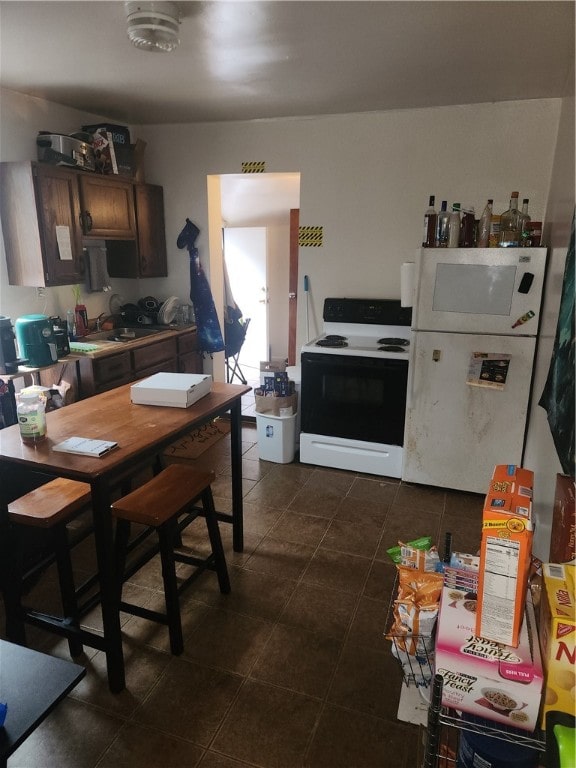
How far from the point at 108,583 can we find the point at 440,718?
3.86 feet

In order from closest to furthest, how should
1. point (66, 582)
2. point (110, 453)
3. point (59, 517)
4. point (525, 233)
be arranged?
point (110, 453) < point (59, 517) < point (66, 582) < point (525, 233)

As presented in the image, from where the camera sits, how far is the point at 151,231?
13.6ft

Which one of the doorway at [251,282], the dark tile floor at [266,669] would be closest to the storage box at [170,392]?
the dark tile floor at [266,669]

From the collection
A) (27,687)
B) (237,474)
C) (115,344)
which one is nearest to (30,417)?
(27,687)

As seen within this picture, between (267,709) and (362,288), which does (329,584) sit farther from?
(362,288)

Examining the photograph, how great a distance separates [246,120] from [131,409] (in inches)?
108

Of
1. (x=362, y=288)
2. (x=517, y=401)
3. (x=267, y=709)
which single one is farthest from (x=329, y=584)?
(x=362, y=288)

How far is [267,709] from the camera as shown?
5.88ft

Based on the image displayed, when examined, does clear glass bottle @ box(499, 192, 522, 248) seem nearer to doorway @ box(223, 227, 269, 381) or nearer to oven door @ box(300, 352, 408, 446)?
oven door @ box(300, 352, 408, 446)

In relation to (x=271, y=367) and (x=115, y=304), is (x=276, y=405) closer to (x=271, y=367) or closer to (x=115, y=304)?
(x=271, y=367)

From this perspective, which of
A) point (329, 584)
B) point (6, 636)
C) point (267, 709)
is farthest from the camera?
point (329, 584)

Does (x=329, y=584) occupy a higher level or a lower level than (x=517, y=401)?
lower

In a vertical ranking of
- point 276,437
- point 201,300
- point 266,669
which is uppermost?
point 201,300

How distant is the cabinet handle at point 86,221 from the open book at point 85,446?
2.21 meters
